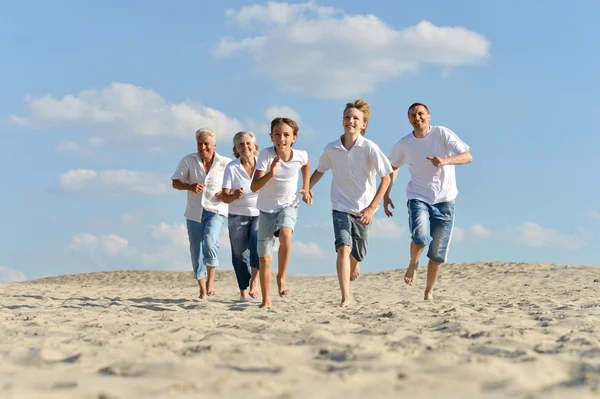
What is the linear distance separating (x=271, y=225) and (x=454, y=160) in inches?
83.7

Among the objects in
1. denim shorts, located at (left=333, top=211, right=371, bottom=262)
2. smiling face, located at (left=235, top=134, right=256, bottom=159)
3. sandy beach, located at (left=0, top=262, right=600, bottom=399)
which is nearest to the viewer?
sandy beach, located at (left=0, top=262, right=600, bottom=399)

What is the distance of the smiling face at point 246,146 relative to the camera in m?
7.96

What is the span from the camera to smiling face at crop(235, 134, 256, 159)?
7.96 m

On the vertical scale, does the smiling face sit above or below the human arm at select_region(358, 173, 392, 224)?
Answer: above

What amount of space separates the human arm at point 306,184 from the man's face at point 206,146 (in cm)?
192

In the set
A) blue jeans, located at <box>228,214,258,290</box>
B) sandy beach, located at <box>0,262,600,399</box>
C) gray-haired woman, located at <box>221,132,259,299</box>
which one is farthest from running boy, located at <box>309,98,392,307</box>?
blue jeans, located at <box>228,214,258,290</box>

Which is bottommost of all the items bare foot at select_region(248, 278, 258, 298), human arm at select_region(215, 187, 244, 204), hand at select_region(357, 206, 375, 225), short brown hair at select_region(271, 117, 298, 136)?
bare foot at select_region(248, 278, 258, 298)

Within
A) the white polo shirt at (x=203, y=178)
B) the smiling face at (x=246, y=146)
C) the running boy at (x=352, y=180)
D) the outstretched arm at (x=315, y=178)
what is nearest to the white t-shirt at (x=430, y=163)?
the running boy at (x=352, y=180)

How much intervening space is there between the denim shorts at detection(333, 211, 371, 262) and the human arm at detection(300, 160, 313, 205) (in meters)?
0.31

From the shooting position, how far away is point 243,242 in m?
8.36

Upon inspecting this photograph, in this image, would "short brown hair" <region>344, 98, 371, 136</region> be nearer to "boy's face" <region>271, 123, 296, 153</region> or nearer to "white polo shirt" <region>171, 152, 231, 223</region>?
"boy's face" <region>271, 123, 296, 153</region>

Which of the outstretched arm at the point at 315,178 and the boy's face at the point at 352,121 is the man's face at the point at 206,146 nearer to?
the outstretched arm at the point at 315,178

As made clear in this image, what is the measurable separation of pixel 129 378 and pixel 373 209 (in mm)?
3863

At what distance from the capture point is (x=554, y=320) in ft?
19.2
